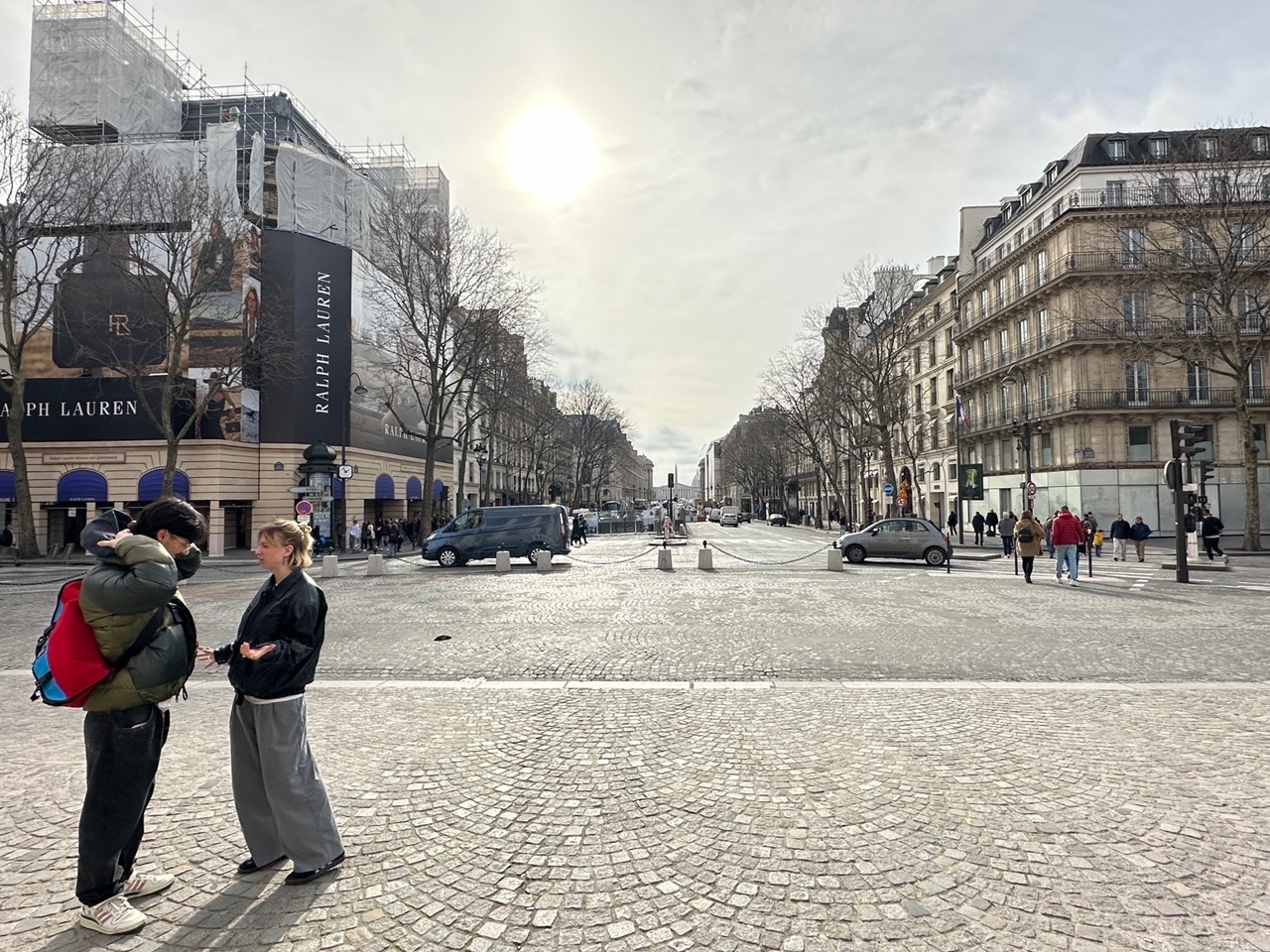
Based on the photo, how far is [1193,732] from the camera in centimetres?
502

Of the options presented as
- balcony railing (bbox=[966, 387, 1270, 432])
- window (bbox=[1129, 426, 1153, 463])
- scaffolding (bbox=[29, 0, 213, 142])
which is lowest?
window (bbox=[1129, 426, 1153, 463])

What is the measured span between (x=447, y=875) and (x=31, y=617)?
12.9m

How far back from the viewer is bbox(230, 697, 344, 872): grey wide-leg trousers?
9.91 ft

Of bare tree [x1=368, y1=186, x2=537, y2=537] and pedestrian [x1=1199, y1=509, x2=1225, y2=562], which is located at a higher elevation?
bare tree [x1=368, y1=186, x2=537, y2=537]

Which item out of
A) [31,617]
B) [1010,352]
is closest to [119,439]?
[31,617]

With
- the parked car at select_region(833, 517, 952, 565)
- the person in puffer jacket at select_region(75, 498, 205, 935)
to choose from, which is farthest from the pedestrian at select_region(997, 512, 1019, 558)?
the person in puffer jacket at select_region(75, 498, 205, 935)

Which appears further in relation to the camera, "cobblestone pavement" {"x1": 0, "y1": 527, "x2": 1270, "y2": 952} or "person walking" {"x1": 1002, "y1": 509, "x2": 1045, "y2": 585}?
"person walking" {"x1": 1002, "y1": 509, "x2": 1045, "y2": 585}

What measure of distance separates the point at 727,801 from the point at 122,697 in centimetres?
313

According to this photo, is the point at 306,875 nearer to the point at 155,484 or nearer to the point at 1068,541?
the point at 1068,541

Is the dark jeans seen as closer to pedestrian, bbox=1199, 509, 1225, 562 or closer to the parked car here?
the parked car

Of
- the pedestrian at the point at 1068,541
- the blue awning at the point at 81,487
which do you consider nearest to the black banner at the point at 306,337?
the blue awning at the point at 81,487

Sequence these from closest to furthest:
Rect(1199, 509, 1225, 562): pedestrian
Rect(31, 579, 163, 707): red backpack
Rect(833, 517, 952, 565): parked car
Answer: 1. Rect(31, 579, 163, 707): red backpack
2. Rect(1199, 509, 1225, 562): pedestrian
3. Rect(833, 517, 952, 565): parked car

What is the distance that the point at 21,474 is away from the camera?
2433 centimetres

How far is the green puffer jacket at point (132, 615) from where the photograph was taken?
2578mm
